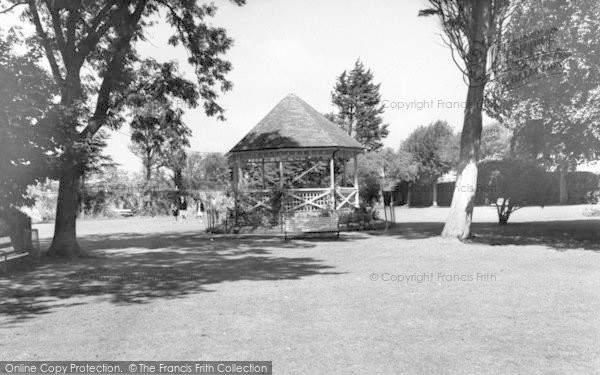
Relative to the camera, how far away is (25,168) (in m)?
13.2

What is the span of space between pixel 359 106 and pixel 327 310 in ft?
219

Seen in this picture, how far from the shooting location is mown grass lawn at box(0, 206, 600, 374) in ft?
18.5

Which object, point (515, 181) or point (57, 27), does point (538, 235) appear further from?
point (57, 27)

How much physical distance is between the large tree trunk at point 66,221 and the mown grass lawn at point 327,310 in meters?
0.93

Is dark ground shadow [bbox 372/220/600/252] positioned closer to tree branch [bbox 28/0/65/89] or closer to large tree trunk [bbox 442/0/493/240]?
large tree trunk [bbox 442/0/493/240]

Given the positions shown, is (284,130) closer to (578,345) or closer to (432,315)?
(432,315)

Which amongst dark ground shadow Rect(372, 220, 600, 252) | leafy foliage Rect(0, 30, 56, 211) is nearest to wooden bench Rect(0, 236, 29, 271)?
leafy foliage Rect(0, 30, 56, 211)

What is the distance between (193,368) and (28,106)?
9.77 m

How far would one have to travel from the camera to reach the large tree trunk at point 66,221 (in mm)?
15305

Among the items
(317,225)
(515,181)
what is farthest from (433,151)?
(317,225)

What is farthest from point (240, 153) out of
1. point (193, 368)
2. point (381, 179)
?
point (381, 179)

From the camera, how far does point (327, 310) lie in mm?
7809

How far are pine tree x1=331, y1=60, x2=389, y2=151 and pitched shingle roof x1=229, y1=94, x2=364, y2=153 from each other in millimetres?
44406

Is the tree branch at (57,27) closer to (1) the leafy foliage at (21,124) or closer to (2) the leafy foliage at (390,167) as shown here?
(1) the leafy foliage at (21,124)
